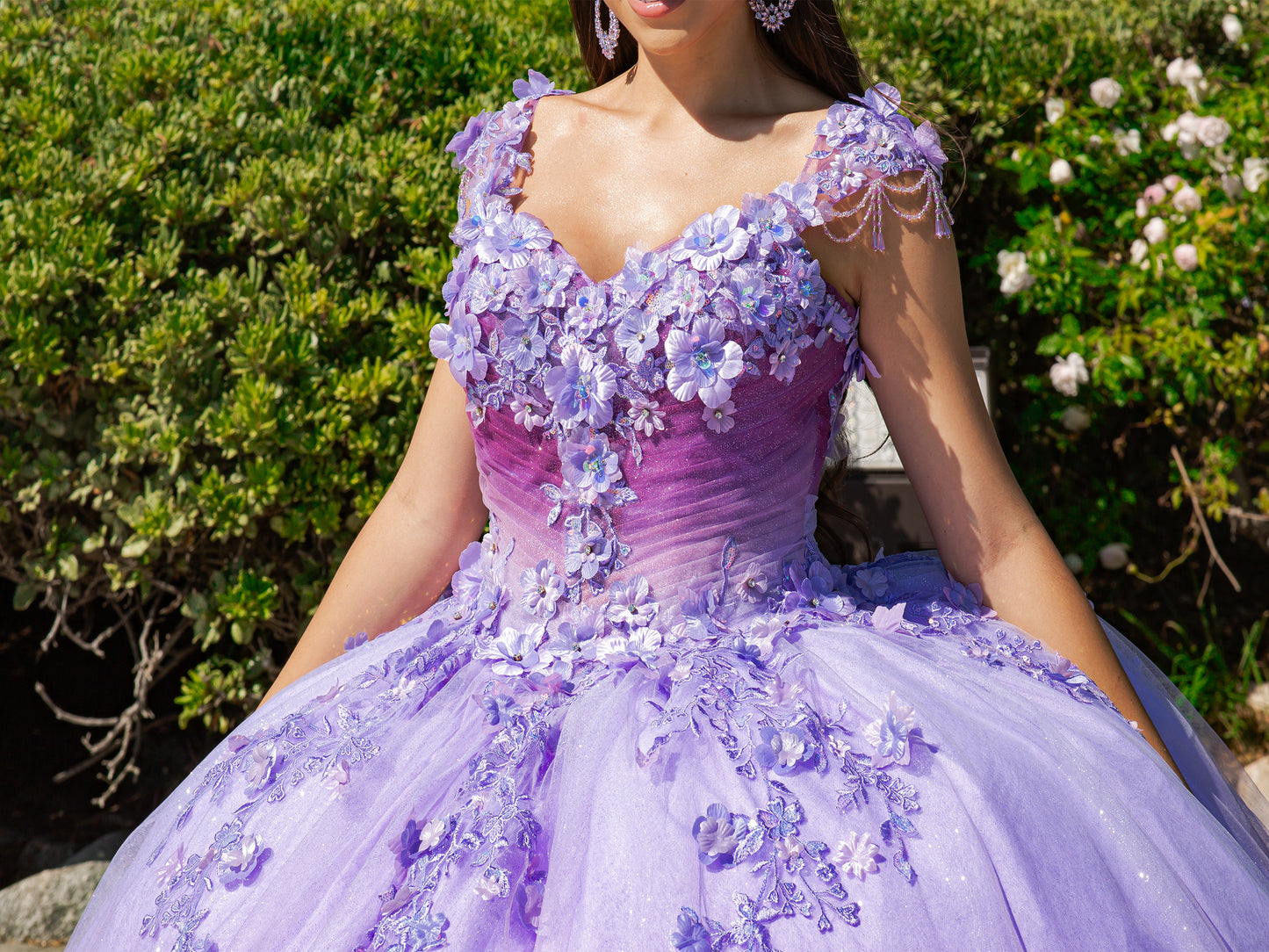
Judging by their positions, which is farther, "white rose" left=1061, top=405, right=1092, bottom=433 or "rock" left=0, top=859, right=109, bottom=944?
"white rose" left=1061, top=405, right=1092, bottom=433

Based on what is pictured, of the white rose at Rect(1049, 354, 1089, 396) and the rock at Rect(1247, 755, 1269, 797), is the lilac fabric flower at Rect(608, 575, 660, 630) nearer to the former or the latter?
the white rose at Rect(1049, 354, 1089, 396)

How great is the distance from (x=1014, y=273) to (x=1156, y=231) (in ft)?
1.27

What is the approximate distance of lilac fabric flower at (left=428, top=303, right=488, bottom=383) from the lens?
1.64 meters

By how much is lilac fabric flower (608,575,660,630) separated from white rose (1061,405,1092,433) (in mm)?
2282

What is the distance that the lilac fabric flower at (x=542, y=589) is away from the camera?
5.36ft

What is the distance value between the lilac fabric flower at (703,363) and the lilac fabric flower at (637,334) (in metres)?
0.02

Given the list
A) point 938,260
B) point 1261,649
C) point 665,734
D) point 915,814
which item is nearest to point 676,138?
point 938,260

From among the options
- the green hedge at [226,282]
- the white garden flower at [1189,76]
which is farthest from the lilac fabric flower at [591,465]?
the white garden flower at [1189,76]

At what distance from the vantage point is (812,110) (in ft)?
5.58

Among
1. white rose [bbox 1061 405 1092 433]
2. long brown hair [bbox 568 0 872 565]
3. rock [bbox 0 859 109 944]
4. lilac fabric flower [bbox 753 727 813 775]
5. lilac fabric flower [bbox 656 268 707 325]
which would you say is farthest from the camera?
white rose [bbox 1061 405 1092 433]

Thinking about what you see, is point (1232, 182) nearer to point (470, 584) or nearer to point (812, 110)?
point (812, 110)

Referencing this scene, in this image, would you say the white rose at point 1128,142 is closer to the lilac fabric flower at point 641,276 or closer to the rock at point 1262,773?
the rock at point 1262,773

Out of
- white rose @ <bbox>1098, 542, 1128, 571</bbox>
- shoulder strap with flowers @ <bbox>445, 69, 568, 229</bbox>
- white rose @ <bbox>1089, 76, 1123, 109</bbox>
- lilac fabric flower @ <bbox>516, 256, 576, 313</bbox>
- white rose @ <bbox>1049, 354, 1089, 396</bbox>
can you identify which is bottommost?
white rose @ <bbox>1098, 542, 1128, 571</bbox>

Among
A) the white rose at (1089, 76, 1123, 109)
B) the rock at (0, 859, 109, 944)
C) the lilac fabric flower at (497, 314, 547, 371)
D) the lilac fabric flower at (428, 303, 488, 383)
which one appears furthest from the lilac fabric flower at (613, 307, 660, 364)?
the white rose at (1089, 76, 1123, 109)
